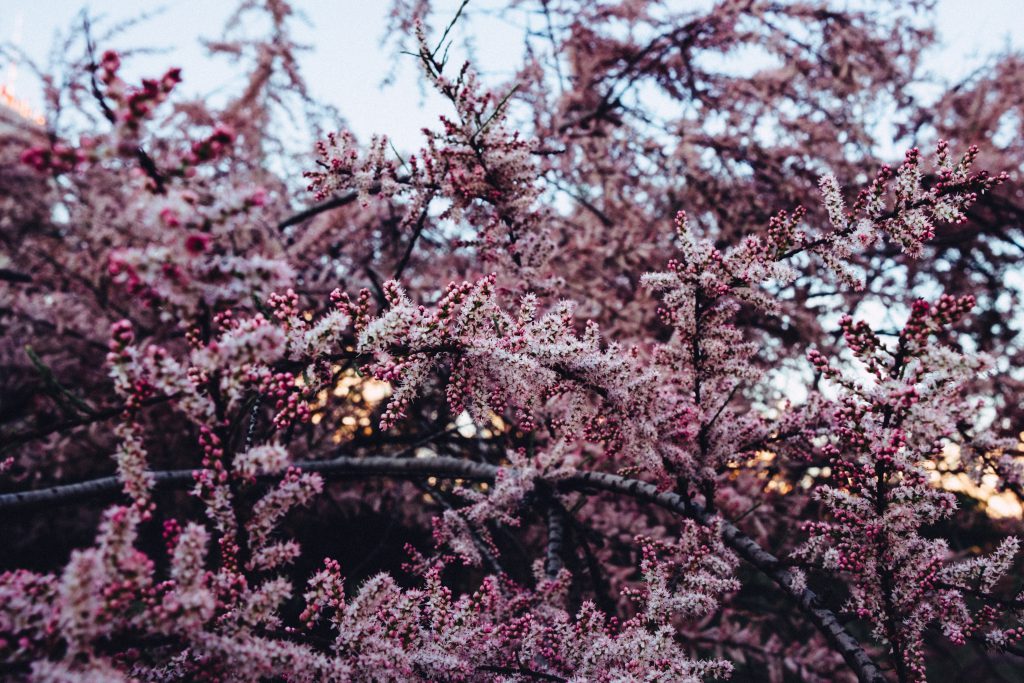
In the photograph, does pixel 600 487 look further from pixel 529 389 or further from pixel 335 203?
pixel 335 203

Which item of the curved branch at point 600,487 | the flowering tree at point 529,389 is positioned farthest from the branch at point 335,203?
the curved branch at point 600,487

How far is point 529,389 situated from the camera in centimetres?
192

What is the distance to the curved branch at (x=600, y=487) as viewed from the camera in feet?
6.83

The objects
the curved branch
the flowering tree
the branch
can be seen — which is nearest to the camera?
the flowering tree

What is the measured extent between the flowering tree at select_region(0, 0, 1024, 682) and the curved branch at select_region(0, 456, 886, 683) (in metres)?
0.02

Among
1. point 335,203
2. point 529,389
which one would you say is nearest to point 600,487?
point 529,389

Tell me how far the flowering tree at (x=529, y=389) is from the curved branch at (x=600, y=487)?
2cm

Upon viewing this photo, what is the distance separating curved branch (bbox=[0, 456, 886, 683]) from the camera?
6.83 ft

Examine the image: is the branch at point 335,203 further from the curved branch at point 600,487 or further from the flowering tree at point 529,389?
the curved branch at point 600,487

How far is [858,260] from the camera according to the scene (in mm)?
5926

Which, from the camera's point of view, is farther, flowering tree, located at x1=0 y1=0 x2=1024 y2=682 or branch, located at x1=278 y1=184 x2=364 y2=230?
branch, located at x1=278 y1=184 x2=364 y2=230

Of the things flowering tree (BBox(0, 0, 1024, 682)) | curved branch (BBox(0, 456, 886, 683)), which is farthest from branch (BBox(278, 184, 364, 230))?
curved branch (BBox(0, 456, 886, 683))

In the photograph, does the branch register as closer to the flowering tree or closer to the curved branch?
the flowering tree

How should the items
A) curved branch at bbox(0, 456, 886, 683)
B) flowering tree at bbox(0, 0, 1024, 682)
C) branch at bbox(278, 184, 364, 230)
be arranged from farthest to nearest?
branch at bbox(278, 184, 364, 230) → curved branch at bbox(0, 456, 886, 683) → flowering tree at bbox(0, 0, 1024, 682)
